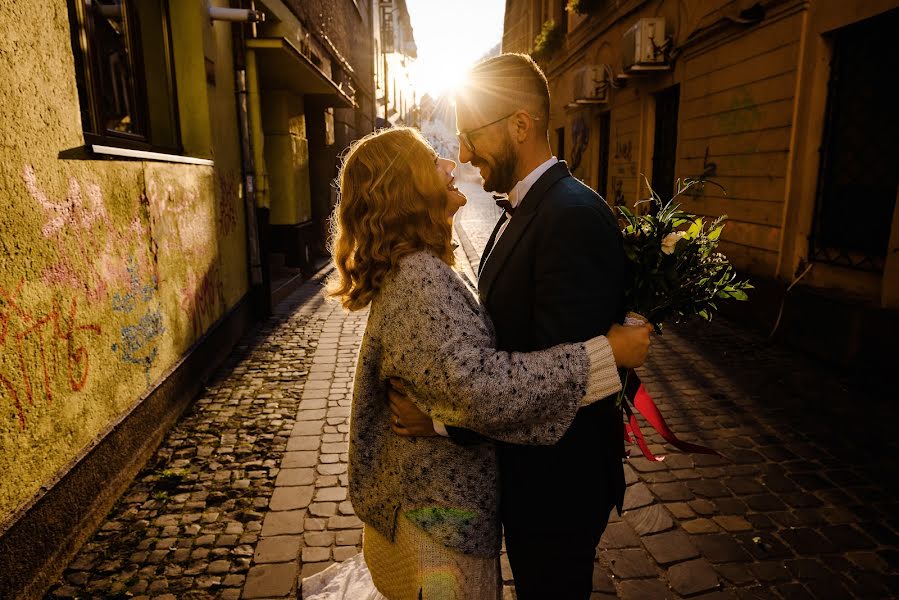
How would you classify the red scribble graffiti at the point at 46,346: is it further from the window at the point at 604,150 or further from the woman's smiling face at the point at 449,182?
the window at the point at 604,150

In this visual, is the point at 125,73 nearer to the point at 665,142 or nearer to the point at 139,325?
the point at 139,325

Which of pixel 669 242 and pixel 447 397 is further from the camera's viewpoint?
pixel 669 242

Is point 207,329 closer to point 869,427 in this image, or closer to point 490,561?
point 490,561

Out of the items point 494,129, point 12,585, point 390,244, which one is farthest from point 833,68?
point 12,585

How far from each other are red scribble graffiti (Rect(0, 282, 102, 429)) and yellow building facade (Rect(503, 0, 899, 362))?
21.1 ft

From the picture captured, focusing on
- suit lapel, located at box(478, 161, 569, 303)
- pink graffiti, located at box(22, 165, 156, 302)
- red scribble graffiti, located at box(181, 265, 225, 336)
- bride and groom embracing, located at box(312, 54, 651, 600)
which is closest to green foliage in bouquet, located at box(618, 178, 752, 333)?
bride and groom embracing, located at box(312, 54, 651, 600)

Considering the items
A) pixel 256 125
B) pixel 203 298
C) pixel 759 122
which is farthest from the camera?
pixel 256 125

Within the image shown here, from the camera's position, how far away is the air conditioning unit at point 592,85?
42.8 feet

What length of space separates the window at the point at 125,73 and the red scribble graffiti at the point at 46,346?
122 centimetres

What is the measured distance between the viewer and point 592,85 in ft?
43.1

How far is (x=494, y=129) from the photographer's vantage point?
6.00 feet

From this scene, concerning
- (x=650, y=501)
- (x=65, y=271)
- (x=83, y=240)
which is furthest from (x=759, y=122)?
(x=65, y=271)

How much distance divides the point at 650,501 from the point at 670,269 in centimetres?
237

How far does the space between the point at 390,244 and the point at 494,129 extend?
1.83ft
